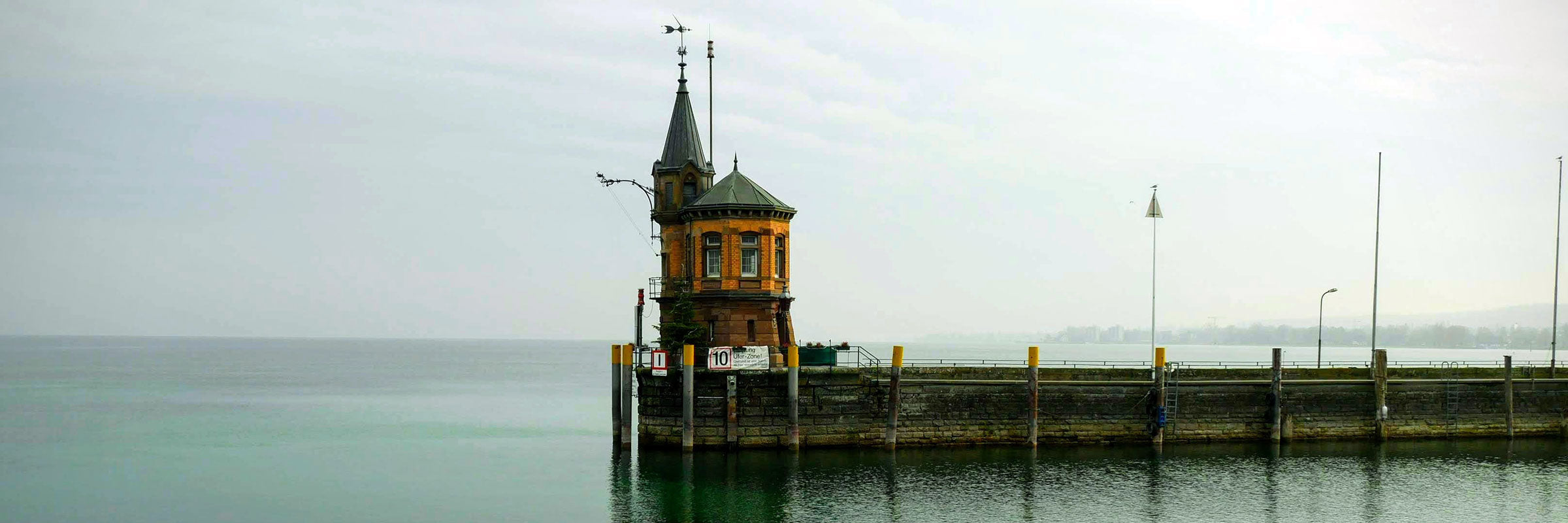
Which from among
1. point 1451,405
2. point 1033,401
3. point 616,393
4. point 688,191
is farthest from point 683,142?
point 1451,405

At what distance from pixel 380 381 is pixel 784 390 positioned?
10094cm

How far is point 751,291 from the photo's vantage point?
4834 centimetres

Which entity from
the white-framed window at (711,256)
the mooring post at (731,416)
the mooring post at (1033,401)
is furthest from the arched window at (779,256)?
the mooring post at (1033,401)

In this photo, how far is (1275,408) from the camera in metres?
50.5

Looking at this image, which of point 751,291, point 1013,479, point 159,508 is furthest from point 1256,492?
point 159,508

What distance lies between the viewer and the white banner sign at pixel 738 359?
147 feet

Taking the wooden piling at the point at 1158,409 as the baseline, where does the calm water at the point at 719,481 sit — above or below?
below

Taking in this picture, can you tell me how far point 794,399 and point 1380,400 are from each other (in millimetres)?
28484

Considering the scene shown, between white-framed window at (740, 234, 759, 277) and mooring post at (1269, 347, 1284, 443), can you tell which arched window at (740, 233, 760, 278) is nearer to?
white-framed window at (740, 234, 759, 277)

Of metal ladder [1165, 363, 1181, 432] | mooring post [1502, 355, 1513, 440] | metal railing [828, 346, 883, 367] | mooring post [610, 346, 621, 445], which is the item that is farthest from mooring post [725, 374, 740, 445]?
mooring post [1502, 355, 1513, 440]

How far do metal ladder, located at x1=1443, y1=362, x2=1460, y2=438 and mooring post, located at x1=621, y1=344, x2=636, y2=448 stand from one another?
38.7m

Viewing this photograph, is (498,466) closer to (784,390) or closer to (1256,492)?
(784,390)

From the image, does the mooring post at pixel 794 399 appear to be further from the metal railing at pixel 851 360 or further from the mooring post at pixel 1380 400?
the mooring post at pixel 1380 400

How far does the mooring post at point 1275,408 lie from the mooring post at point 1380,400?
5.05 metres
